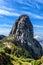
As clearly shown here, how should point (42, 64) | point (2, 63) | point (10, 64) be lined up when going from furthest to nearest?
point (10, 64)
point (2, 63)
point (42, 64)

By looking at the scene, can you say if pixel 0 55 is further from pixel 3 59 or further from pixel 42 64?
pixel 42 64

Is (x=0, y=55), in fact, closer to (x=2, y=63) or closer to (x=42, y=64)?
(x=2, y=63)

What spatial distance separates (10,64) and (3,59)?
21.1 ft

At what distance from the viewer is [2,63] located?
439 ft

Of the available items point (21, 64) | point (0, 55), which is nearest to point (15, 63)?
point (21, 64)

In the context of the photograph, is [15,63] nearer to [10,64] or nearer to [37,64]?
[10,64]

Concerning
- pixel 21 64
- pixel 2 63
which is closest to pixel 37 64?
pixel 2 63

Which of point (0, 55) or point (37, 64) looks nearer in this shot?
point (37, 64)

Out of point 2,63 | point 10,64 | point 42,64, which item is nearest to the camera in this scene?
point 42,64

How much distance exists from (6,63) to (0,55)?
22.3ft

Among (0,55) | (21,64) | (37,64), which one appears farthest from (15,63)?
(37,64)

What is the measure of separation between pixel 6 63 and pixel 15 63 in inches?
396

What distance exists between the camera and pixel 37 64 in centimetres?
9988

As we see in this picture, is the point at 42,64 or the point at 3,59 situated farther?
the point at 3,59
